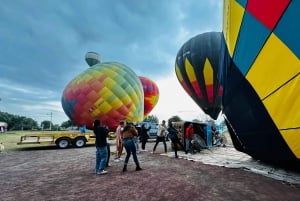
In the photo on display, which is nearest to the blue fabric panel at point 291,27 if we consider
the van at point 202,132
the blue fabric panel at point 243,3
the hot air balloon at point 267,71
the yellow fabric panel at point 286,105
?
the hot air balloon at point 267,71

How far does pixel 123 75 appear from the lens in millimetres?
18500

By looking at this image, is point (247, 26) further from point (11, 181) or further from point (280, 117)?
point (11, 181)

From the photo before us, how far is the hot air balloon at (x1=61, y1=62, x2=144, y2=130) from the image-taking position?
1683 centimetres

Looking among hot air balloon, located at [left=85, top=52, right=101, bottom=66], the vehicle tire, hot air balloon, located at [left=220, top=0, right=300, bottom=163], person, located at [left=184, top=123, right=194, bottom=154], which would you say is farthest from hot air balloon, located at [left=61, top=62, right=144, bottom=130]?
hot air balloon, located at [left=220, top=0, right=300, bottom=163]

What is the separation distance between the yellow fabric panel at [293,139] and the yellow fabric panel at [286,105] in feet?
0.41

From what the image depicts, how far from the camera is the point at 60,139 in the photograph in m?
13.5

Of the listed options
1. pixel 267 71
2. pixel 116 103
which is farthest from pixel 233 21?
pixel 116 103

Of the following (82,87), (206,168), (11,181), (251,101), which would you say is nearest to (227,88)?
(251,101)

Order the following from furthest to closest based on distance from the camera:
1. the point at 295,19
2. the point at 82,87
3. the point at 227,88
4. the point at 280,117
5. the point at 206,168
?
the point at 82,87 < the point at 206,168 < the point at 227,88 < the point at 280,117 < the point at 295,19

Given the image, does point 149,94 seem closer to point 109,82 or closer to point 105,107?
point 109,82

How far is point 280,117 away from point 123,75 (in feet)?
50.7

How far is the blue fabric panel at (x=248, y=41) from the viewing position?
162 inches

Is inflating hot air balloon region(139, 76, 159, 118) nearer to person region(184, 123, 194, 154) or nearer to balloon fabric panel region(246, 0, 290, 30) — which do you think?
person region(184, 123, 194, 154)

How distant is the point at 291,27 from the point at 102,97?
48.5 ft
